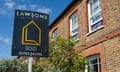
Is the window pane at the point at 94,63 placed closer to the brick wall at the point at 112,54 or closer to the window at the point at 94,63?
the window at the point at 94,63

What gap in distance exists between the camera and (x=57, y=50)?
13.1 meters

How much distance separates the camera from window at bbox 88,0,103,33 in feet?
47.6

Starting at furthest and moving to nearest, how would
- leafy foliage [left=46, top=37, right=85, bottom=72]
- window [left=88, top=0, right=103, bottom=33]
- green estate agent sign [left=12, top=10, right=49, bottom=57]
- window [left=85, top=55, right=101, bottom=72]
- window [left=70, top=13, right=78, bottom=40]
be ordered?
window [left=70, top=13, right=78, bottom=40] < window [left=88, top=0, right=103, bottom=33] < window [left=85, top=55, right=101, bottom=72] < leafy foliage [left=46, top=37, right=85, bottom=72] < green estate agent sign [left=12, top=10, right=49, bottom=57]

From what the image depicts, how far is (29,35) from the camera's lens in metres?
7.64

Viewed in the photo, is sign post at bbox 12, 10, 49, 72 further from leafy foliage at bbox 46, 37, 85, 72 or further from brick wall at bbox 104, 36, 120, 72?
brick wall at bbox 104, 36, 120, 72

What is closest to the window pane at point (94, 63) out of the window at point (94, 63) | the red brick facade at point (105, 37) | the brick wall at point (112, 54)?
the window at point (94, 63)

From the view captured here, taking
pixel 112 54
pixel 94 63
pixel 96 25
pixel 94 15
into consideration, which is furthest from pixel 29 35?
pixel 94 15

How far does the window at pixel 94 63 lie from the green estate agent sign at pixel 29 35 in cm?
623

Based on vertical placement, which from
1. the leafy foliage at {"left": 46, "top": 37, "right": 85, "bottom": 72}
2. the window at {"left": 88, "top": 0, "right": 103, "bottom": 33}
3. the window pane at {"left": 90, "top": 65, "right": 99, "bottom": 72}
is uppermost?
the window at {"left": 88, "top": 0, "right": 103, "bottom": 33}

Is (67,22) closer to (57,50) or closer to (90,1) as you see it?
(90,1)

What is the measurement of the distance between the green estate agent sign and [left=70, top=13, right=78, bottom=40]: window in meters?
9.64

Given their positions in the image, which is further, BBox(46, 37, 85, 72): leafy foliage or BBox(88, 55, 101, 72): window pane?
BBox(88, 55, 101, 72): window pane

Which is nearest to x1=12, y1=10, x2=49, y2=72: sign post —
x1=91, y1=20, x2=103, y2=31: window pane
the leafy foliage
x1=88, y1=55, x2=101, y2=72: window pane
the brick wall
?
the leafy foliage

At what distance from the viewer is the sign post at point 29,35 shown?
7457 millimetres
